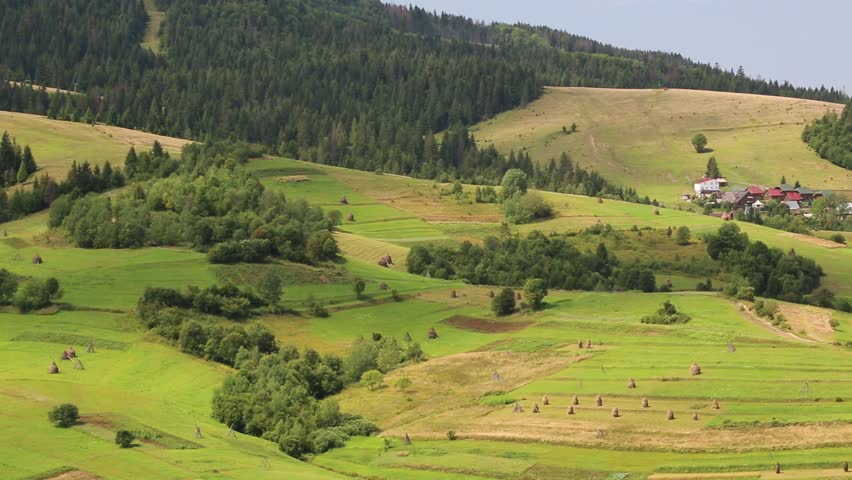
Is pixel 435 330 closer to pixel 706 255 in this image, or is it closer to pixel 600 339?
pixel 600 339

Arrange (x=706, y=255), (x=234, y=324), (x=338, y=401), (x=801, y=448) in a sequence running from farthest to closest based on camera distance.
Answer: (x=706, y=255)
(x=234, y=324)
(x=338, y=401)
(x=801, y=448)

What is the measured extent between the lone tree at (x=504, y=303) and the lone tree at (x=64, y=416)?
52727mm

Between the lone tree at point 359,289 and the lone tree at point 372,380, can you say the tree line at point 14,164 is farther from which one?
the lone tree at point 372,380

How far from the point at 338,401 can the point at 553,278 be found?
49.6 m

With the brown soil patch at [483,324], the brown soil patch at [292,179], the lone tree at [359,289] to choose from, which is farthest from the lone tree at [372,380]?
the brown soil patch at [292,179]

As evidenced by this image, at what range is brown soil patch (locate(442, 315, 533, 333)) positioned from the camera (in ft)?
382

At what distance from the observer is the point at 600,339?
107 metres

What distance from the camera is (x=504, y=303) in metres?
122

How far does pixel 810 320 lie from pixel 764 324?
556 cm

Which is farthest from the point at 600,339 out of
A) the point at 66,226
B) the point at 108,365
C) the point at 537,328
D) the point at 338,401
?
the point at 66,226

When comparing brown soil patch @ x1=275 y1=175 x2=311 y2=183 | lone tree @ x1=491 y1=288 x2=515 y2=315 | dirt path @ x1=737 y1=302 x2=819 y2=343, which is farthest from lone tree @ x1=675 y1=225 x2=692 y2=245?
brown soil patch @ x1=275 y1=175 x2=311 y2=183

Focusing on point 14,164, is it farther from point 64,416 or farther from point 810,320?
point 810,320

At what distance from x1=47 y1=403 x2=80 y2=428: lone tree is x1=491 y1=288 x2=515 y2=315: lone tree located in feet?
173

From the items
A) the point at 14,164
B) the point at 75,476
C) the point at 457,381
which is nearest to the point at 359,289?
the point at 457,381
